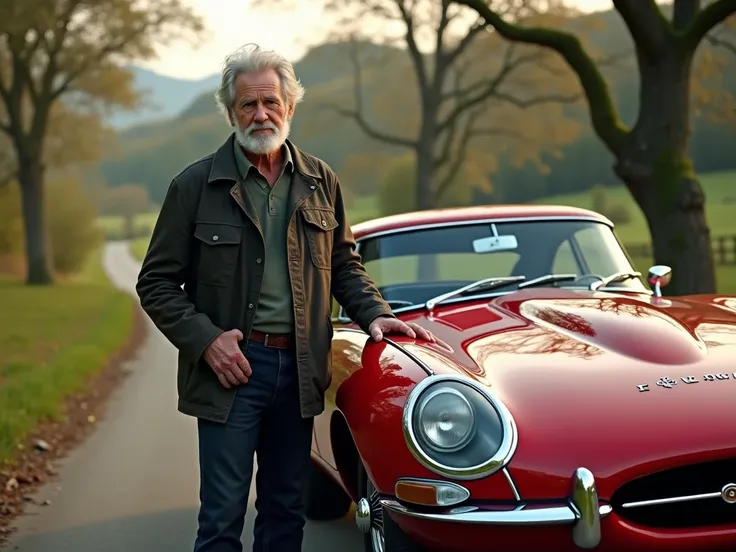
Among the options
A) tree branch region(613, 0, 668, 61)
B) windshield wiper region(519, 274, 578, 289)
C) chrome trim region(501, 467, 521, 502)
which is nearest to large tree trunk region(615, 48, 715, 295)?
tree branch region(613, 0, 668, 61)

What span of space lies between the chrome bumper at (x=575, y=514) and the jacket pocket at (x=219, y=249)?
3.64 ft

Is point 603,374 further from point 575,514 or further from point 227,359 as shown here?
point 227,359

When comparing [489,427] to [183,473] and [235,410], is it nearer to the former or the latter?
[235,410]

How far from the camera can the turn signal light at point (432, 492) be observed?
3211mm

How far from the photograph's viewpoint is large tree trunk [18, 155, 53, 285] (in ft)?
94.3

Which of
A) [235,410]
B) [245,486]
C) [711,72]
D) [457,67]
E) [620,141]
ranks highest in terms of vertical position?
[457,67]

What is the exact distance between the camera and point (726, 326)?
163 inches

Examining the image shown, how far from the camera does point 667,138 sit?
10.0m

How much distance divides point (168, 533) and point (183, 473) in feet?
4.30

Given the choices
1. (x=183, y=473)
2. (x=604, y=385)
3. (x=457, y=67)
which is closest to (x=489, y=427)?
(x=604, y=385)

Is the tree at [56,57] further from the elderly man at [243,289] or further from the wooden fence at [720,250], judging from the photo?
the elderly man at [243,289]

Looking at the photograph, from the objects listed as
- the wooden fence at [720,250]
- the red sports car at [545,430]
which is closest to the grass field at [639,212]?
the wooden fence at [720,250]

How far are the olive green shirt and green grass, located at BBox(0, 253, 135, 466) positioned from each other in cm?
351

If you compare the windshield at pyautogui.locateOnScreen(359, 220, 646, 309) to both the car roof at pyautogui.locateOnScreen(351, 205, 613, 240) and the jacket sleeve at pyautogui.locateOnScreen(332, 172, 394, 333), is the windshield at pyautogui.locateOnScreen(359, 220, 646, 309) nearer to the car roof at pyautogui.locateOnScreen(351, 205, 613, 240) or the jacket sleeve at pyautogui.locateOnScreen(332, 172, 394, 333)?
the car roof at pyautogui.locateOnScreen(351, 205, 613, 240)
